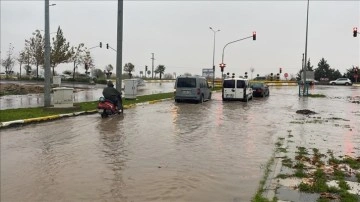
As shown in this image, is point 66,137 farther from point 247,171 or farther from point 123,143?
point 247,171

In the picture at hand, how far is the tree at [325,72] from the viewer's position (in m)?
106

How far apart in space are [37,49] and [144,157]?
62.6 meters

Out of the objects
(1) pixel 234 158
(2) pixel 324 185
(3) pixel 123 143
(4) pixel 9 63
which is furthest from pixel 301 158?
(4) pixel 9 63

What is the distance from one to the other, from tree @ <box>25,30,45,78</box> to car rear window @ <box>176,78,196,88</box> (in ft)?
143

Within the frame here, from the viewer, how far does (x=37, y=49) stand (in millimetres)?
67688

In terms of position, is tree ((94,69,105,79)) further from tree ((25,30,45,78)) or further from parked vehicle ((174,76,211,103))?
parked vehicle ((174,76,211,103))

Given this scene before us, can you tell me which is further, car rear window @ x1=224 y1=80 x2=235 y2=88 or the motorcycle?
car rear window @ x1=224 y1=80 x2=235 y2=88

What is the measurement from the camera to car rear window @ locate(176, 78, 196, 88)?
93.2ft

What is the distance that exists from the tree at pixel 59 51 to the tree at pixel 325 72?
6539 centimetres

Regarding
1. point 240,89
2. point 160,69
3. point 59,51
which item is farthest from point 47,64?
point 160,69

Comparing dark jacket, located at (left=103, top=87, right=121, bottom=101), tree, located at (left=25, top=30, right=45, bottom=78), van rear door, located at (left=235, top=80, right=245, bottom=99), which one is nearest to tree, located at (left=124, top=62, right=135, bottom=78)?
tree, located at (left=25, top=30, right=45, bottom=78)

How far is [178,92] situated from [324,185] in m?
21.7

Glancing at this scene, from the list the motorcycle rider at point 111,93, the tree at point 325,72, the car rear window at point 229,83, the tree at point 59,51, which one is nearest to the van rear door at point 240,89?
the car rear window at point 229,83

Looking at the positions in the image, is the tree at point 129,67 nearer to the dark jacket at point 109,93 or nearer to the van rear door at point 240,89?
the van rear door at point 240,89
